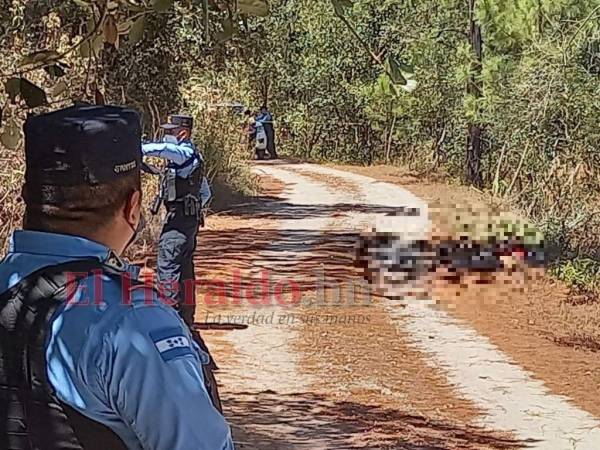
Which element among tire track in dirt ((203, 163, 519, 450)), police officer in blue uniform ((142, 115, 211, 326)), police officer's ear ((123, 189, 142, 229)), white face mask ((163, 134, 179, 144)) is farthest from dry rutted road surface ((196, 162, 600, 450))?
police officer's ear ((123, 189, 142, 229))

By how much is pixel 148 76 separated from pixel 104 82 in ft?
5.90

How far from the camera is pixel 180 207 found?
8.47 metres

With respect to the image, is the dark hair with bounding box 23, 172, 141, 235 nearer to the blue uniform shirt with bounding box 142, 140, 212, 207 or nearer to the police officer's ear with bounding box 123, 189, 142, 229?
the police officer's ear with bounding box 123, 189, 142, 229

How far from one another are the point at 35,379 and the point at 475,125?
22.0 meters

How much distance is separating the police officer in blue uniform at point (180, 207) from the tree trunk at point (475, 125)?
1293cm

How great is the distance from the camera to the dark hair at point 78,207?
6.51ft

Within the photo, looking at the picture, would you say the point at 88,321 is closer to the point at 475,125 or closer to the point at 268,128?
the point at 475,125

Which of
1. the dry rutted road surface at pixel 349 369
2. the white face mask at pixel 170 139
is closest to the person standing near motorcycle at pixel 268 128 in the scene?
the dry rutted road surface at pixel 349 369

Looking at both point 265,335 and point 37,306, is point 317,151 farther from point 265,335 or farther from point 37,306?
point 37,306

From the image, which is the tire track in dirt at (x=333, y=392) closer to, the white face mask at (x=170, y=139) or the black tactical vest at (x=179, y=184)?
the black tactical vest at (x=179, y=184)

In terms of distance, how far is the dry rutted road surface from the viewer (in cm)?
716

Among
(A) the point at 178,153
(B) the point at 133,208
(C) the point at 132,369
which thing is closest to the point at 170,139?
(A) the point at 178,153

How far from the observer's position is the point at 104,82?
45.5 ft

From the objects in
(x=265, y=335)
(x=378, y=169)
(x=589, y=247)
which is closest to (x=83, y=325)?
(x=265, y=335)
